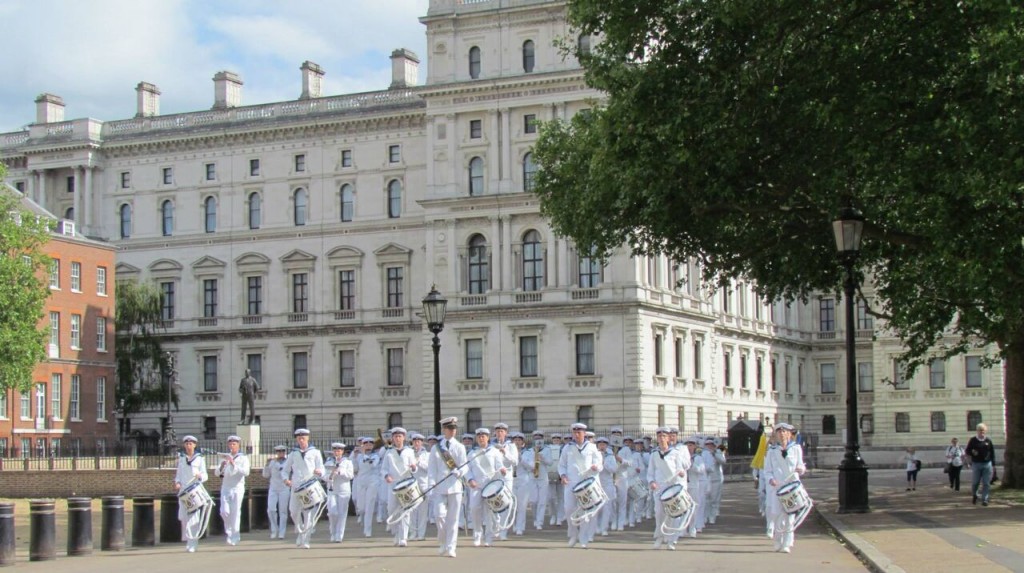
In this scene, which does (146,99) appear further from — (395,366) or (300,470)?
(300,470)

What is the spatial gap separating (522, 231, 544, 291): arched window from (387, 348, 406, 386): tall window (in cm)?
967

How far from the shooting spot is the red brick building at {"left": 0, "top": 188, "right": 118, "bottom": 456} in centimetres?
7219

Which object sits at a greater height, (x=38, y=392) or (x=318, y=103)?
(x=318, y=103)

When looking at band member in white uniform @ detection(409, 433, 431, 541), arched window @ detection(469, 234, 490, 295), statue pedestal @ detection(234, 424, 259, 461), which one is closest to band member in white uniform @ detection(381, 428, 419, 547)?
band member in white uniform @ detection(409, 433, 431, 541)

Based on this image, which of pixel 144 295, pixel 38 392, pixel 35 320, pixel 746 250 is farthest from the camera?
pixel 144 295

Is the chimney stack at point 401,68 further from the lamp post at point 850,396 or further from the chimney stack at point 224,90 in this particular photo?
the lamp post at point 850,396

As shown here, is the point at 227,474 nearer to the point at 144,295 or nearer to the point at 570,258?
the point at 570,258

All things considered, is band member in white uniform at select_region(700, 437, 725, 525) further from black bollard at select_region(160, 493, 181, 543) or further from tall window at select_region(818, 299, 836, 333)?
tall window at select_region(818, 299, 836, 333)

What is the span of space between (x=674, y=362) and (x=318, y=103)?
25059mm

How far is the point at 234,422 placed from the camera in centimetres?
8556

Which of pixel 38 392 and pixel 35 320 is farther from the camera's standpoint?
pixel 38 392

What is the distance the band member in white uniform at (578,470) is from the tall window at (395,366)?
184ft

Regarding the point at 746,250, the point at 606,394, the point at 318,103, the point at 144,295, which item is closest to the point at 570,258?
the point at 606,394

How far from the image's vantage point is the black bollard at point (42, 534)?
24.0 metres
